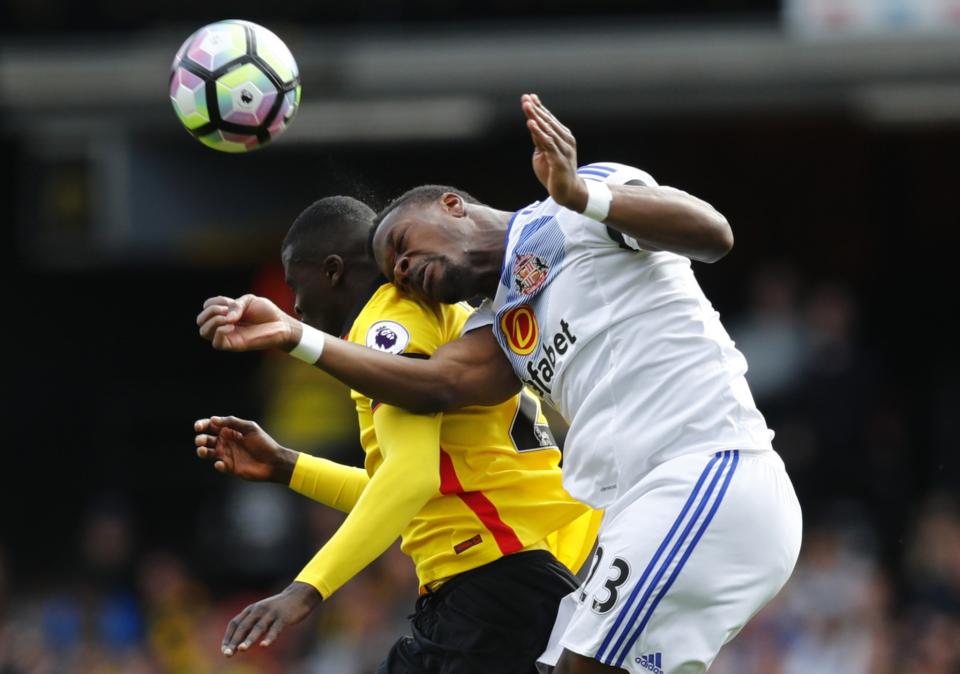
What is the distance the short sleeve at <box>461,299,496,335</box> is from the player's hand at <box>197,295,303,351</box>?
610mm

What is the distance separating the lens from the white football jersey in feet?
15.3

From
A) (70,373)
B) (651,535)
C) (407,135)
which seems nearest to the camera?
(651,535)

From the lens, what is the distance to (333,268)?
17.7ft

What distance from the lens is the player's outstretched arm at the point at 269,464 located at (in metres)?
5.37

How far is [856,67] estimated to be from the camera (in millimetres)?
11242

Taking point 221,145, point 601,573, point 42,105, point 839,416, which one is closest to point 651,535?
point 601,573

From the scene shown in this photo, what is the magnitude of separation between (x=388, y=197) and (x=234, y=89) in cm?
541

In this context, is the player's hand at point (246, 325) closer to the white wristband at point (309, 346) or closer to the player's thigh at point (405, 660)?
the white wristband at point (309, 346)

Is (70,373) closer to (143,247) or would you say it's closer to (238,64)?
(143,247)

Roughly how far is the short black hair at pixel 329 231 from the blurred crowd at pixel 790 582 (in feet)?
16.5

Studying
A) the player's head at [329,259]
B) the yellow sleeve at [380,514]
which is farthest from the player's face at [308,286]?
the yellow sleeve at [380,514]

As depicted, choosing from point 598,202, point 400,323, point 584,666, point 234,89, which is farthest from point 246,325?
point 584,666

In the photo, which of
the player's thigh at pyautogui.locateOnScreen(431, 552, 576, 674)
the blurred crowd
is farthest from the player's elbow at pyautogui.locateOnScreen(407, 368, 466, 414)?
the blurred crowd

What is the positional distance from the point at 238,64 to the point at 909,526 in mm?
6708
